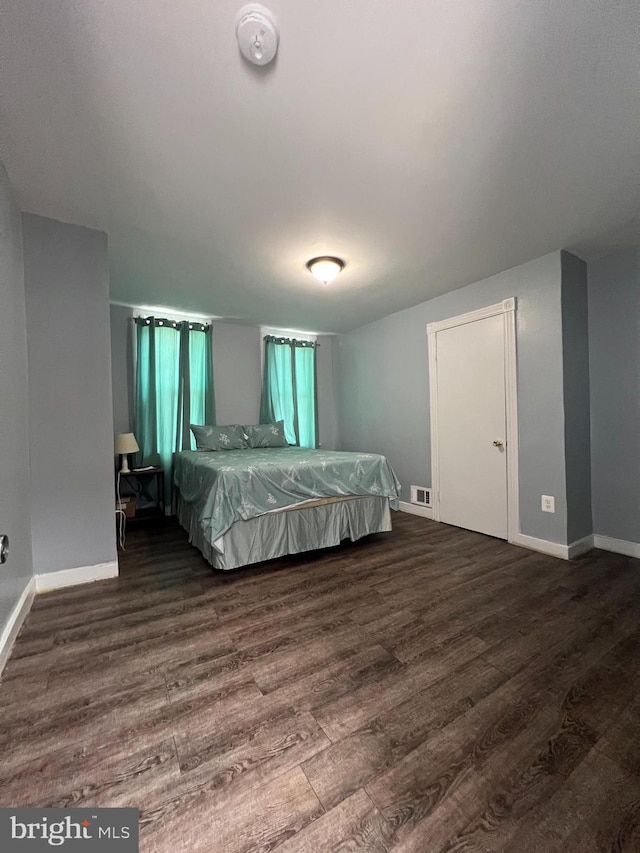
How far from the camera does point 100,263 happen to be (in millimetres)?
2277

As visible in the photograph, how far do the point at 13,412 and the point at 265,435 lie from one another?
2.58m

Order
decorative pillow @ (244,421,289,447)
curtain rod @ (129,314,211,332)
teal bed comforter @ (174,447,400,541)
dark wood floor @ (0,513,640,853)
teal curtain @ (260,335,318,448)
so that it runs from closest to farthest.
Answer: dark wood floor @ (0,513,640,853) < teal bed comforter @ (174,447,400,541) < curtain rod @ (129,314,211,332) < decorative pillow @ (244,421,289,447) < teal curtain @ (260,335,318,448)

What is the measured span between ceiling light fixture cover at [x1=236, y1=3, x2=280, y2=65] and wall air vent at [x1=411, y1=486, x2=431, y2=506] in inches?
139

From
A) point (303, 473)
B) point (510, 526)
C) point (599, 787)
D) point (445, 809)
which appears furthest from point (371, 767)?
point (510, 526)

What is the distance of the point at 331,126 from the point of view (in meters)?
1.47

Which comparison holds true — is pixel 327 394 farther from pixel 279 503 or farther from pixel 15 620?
pixel 15 620

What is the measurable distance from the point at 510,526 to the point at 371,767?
7.97 ft

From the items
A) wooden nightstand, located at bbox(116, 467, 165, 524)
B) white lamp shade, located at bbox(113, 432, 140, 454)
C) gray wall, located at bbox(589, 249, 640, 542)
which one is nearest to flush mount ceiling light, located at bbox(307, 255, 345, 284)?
gray wall, located at bbox(589, 249, 640, 542)

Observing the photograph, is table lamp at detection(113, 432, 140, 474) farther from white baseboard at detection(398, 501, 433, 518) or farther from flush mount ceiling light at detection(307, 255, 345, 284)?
white baseboard at detection(398, 501, 433, 518)

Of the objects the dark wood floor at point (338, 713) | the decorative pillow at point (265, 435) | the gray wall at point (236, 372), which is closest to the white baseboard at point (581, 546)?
the dark wood floor at point (338, 713)

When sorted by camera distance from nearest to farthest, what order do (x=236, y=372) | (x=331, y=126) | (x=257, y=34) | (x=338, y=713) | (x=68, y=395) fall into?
(x=257, y=34)
(x=338, y=713)
(x=331, y=126)
(x=68, y=395)
(x=236, y=372)

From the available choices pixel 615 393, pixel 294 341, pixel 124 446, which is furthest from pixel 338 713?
pixel 294 341

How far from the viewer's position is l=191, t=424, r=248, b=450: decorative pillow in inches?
145

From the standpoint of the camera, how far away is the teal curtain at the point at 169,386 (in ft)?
12.3
